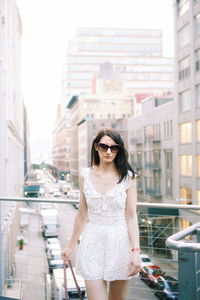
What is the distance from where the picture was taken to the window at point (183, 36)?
1728cm

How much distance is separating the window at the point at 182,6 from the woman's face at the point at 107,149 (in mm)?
16896

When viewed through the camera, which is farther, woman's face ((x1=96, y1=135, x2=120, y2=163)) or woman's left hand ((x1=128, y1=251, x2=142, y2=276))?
woman's face ((x1=96, y1=135, x2=120, y2=163))

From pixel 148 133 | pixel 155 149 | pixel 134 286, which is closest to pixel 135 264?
pixel 134 286

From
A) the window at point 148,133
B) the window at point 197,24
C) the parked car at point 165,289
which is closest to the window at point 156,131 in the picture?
the window at point 148,133

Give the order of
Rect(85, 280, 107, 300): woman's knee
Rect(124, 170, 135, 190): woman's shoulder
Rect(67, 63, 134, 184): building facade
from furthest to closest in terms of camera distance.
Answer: Rect(67, 63, 134, 184): building facade, Rect(124, 170, 135, 190): woman's shoulder, Rect(85, 280, 107, 300): woman's knee

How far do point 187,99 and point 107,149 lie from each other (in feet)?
54.0

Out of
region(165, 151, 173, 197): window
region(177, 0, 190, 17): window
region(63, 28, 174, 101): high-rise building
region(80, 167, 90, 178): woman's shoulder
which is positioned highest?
region(63, 28, 174, 101): high-rise building

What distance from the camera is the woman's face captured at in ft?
6.05

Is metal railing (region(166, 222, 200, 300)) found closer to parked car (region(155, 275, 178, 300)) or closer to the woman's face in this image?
the woman's face

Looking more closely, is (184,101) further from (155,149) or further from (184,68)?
(155,149)

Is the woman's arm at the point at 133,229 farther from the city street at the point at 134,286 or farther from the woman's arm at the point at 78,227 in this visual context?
the city street at the point at 134,286

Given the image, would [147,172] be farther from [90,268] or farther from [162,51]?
[162,51]

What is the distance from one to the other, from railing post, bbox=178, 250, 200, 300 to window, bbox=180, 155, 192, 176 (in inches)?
615

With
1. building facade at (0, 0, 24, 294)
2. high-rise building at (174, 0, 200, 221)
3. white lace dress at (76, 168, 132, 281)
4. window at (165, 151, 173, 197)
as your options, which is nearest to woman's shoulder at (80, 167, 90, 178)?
white lace dress at (76, 168, 132, 281)
